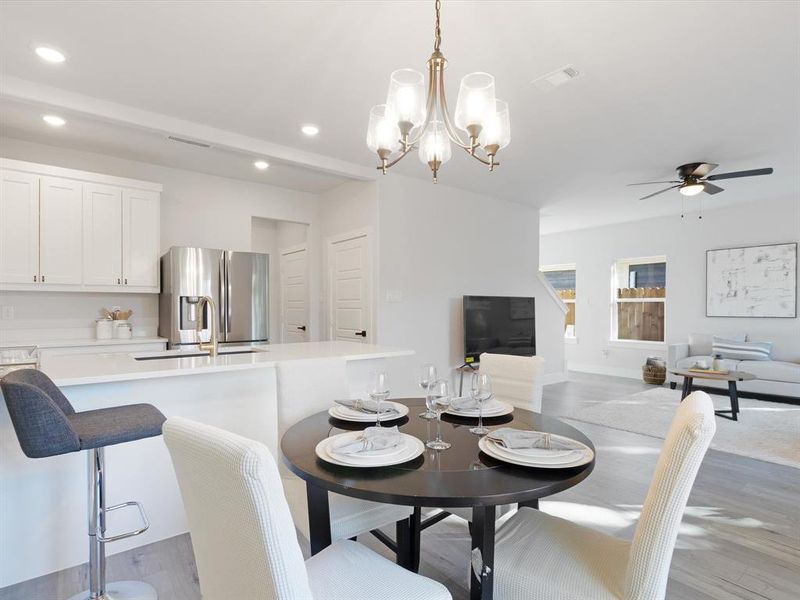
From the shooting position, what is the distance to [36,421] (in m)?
1.47

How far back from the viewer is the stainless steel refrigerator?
3.99 meters

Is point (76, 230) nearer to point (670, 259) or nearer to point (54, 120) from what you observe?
point (54, 120)

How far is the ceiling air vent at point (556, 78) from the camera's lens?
262cm

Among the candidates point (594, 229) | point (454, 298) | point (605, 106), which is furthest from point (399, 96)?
point (594, 229)

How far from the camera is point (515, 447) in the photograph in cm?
132

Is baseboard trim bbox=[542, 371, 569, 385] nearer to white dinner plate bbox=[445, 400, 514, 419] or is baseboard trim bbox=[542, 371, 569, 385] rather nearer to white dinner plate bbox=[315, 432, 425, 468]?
white dinner plate bbox=[445, 400, 514, 419]

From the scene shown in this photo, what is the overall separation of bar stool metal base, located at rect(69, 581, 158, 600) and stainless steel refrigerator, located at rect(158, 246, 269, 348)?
2.45 meters

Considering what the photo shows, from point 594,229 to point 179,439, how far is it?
835 cm

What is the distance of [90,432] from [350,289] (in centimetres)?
346

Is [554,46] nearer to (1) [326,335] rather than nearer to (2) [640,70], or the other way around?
(2) [640,70]

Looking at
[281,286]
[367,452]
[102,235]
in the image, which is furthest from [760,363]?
[102,235]

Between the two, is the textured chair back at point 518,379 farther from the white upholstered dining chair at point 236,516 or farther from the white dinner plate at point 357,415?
the white upholstered dining chair at point 236,516

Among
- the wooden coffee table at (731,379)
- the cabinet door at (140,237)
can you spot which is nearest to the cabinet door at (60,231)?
the cabinet door at (140,237)

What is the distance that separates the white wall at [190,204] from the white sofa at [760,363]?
523 centimetres
